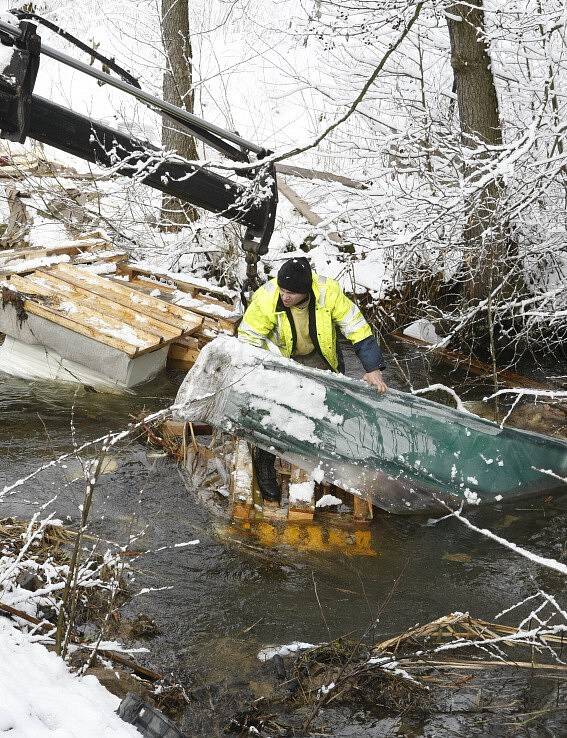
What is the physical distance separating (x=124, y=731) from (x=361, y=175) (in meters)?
7.10

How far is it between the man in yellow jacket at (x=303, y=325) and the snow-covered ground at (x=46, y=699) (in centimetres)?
240

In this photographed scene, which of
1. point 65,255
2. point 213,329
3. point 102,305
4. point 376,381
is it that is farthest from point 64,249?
point 376,381

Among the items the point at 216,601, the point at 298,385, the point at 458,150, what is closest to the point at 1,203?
the point at 458,150

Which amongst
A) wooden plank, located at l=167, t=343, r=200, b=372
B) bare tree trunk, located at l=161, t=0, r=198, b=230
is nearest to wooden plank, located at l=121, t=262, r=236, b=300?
wooden plank, located at l=167, t=343, r=200, b=372

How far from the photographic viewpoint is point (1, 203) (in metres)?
10.4

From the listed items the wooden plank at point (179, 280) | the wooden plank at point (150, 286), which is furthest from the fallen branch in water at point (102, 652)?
the wooden plank at point (179, 280)

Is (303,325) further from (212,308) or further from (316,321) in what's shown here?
(212,308)

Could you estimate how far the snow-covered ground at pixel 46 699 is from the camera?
260 centimetres

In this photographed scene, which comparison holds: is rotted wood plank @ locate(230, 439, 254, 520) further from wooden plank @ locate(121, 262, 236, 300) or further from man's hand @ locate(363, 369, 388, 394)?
wooden plank @ locate(121, 262, 236, 300)

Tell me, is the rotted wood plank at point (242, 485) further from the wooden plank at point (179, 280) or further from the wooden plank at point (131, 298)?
the wooden plank at point (179, 280)

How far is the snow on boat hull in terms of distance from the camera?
5152mm

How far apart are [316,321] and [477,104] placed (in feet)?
12.0

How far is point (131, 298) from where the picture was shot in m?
7.42

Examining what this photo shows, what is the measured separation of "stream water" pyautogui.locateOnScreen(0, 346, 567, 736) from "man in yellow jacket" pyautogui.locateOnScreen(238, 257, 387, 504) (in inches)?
26.8
